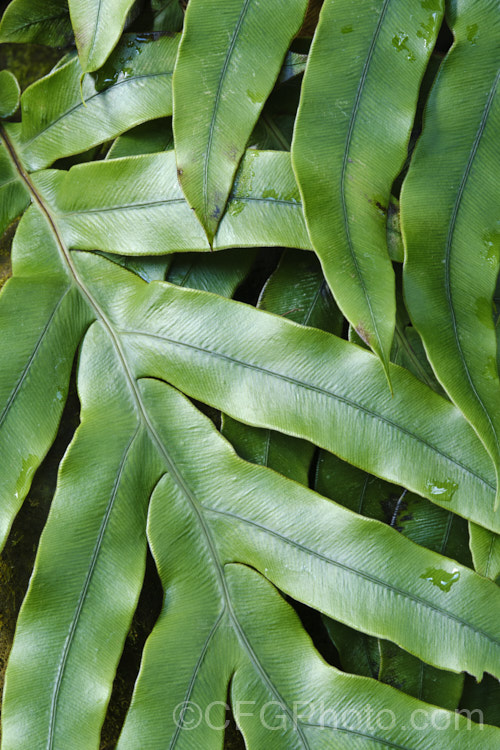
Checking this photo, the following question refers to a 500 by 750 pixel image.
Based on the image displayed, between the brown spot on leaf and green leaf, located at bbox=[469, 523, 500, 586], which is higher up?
the brown spot on leaf

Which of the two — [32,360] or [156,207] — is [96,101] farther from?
[32,360]

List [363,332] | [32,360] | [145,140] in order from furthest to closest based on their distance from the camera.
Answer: [145,140], [32,360], [363,332]

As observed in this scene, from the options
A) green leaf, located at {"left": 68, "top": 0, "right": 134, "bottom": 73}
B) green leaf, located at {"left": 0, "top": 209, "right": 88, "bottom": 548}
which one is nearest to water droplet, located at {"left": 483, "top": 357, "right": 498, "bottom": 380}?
green leaf, located at {"left": 0, "top": 209, "right": 88, "bottom": 548}

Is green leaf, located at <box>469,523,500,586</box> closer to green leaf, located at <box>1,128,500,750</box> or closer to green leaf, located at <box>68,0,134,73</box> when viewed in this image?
green leaf, located at <box>1,128,500,750</box>

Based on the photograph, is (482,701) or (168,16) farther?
(168,16)

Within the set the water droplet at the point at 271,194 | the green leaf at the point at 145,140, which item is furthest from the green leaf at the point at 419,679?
the green leaf at the point at 145,140

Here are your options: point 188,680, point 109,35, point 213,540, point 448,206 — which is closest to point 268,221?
point 448,206

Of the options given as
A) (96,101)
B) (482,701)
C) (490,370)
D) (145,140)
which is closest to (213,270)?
(145,140)

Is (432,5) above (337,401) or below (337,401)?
above
